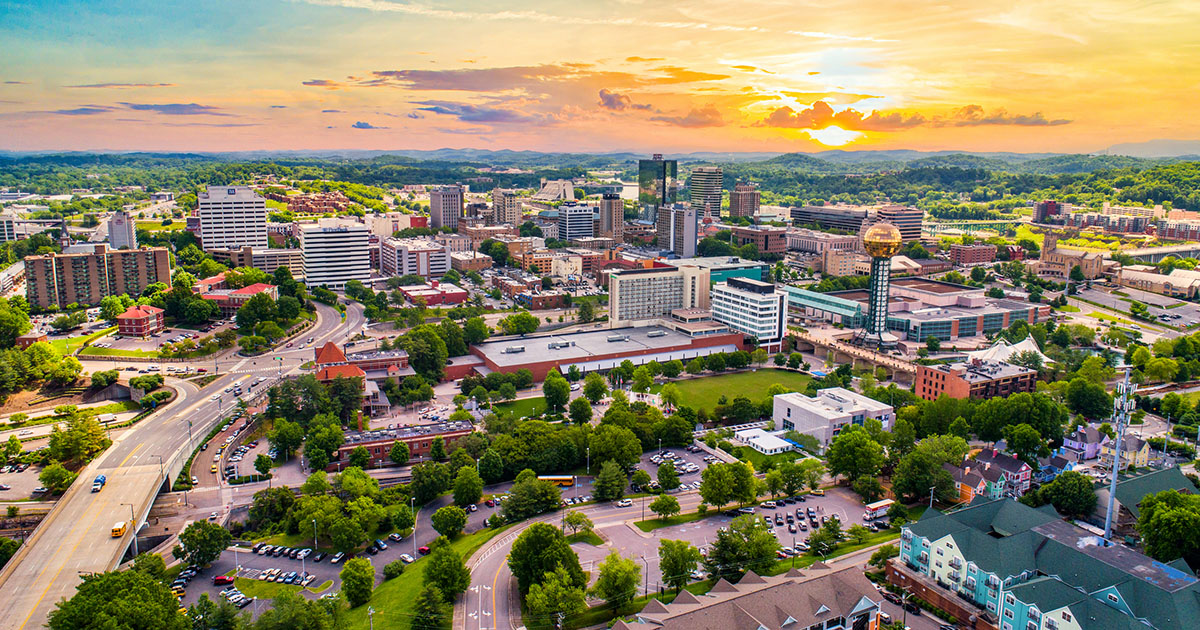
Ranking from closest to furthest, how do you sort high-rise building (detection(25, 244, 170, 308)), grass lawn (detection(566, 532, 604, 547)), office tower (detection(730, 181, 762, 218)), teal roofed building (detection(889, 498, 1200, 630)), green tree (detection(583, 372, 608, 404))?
teal roofed building (detection(889, 498, 1200, 630))
grass lawn (detection(566, 532, 604, 547))
green tree (detection(583, 372, 608, 404))
high-rise building (detection(25, 244, 170, 308))
office tower (detection(730, 181, 762, 218))

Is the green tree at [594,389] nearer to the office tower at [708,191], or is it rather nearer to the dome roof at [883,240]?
the dome roof at [883,240]

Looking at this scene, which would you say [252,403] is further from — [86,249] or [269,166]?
[269,166]

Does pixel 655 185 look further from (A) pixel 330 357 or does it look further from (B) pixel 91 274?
(A) pixel 330 357

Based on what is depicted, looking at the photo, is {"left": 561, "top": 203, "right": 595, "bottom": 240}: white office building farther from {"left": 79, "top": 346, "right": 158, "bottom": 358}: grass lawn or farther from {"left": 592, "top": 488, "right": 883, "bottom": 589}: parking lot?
{"left": 592, "top": 488, "right": 883, "bottom": 589}: parking lot

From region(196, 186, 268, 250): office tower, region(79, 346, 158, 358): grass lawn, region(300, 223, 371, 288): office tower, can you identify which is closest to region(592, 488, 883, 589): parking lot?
region(79, 346, 158, 358): grass lawn

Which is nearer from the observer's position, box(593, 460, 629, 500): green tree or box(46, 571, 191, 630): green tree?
box(46, 571, 191, 630): green tree

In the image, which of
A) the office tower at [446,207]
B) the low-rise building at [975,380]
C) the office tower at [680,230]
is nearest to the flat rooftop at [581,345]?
the low-rise building at [975,380]
